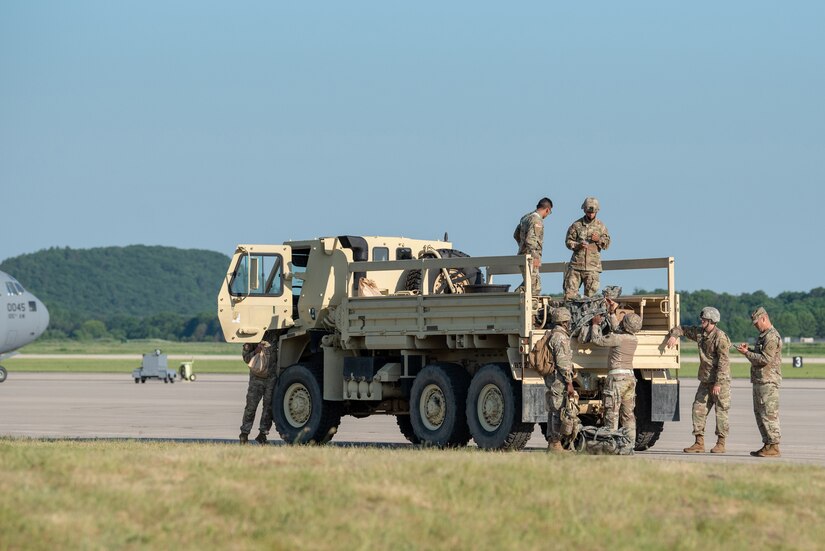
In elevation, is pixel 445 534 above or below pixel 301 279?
below

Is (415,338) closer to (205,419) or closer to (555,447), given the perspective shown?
(555,447)

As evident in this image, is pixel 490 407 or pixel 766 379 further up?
pixel 766 379

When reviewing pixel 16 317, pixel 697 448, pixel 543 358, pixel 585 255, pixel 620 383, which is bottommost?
pixel 697 448

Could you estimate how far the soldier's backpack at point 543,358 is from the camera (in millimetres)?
17797

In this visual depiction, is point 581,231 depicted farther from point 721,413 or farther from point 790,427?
point 790,427

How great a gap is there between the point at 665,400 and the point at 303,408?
17.2ft

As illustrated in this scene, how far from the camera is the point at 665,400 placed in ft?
63.2

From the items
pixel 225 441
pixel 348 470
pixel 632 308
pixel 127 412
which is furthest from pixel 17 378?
pixel 348 470

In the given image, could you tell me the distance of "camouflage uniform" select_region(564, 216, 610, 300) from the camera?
1973cm

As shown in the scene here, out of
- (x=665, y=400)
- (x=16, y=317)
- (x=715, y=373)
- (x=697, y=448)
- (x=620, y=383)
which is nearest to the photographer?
(x=620, y=383)

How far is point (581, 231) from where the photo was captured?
64.7ft

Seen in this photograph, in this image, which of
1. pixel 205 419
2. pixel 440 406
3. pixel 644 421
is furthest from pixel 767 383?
pixel 205 419

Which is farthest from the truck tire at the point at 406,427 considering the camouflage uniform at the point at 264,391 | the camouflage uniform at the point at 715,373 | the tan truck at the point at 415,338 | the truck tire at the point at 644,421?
the camouflage uniform at the point at 715,373

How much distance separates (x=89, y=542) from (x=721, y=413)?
440 inches
